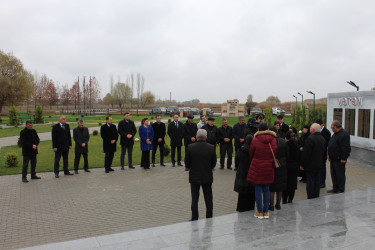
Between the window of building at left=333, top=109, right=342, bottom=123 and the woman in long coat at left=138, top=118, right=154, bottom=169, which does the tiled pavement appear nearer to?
the woman in long coat at left=138, top=118, right=154, bottom=169

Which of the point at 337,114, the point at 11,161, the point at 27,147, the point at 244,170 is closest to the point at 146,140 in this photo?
the point at 27,147

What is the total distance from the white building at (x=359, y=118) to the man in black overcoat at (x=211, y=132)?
18.6 ft

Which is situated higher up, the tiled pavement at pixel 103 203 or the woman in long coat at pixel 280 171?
the woman in long coat at pixel 280 171

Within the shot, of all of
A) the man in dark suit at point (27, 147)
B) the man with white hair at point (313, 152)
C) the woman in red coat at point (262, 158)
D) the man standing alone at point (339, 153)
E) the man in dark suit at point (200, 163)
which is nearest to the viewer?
the woman in red coat at point (262, 158)

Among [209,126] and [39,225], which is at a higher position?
[209,126]

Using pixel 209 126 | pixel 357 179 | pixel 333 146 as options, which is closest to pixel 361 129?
pixel 357 179

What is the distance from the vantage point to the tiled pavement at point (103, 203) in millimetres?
5465

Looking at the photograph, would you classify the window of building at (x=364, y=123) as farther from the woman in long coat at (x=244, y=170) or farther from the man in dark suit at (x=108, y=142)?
the man in dark suit at (x=108, y=142)

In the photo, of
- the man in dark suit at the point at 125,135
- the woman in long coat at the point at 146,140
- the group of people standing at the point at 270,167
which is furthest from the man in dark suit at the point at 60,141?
the group of people standing at the point at 270,167

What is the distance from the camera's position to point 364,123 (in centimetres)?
1209

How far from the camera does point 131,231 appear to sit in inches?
203

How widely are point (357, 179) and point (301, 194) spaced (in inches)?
104

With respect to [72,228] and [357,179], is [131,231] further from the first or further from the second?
[357,179]

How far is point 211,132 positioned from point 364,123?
20.2 ft
